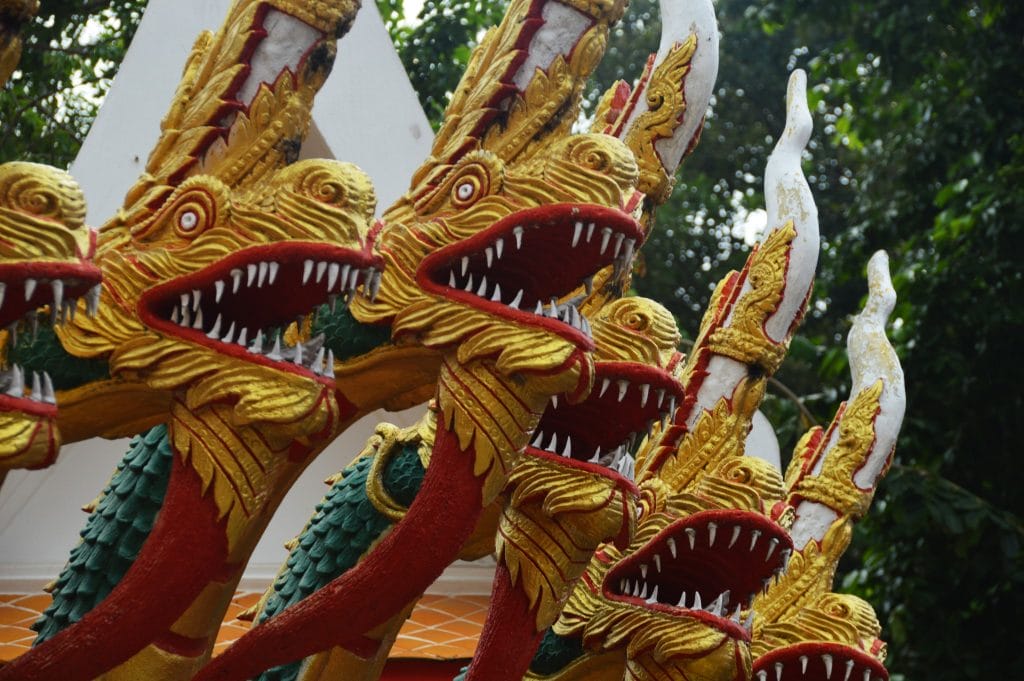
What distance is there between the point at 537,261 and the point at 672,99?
3.87 feet

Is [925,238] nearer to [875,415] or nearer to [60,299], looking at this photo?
[875,415]

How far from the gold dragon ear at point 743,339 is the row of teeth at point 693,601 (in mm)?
342

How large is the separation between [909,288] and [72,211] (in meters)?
7.21

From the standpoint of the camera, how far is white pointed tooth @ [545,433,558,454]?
400 cm

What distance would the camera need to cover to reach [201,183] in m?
3.25

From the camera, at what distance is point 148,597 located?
3.21 metres

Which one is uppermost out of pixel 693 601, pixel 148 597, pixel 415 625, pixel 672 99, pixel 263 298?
pixel 672 99

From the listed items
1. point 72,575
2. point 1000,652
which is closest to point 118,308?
point 72,575

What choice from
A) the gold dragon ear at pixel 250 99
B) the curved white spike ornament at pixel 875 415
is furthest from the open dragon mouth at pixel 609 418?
the curved white spike ornament at pixel 875 415

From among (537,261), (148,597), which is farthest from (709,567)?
(148,597)

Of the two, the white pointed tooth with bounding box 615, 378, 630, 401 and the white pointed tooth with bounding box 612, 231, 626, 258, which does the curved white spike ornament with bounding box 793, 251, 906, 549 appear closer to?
the white pointed tooth with bounding box 615, 378, 630, 401

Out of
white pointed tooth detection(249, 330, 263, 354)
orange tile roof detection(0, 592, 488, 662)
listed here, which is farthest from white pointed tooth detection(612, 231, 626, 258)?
orange tile roof detection(0, 592, 488, 662)

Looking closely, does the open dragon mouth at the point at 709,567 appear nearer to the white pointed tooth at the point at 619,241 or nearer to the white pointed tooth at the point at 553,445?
the white pointed tooth at the point at 553,445

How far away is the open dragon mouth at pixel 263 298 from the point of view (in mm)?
3164
